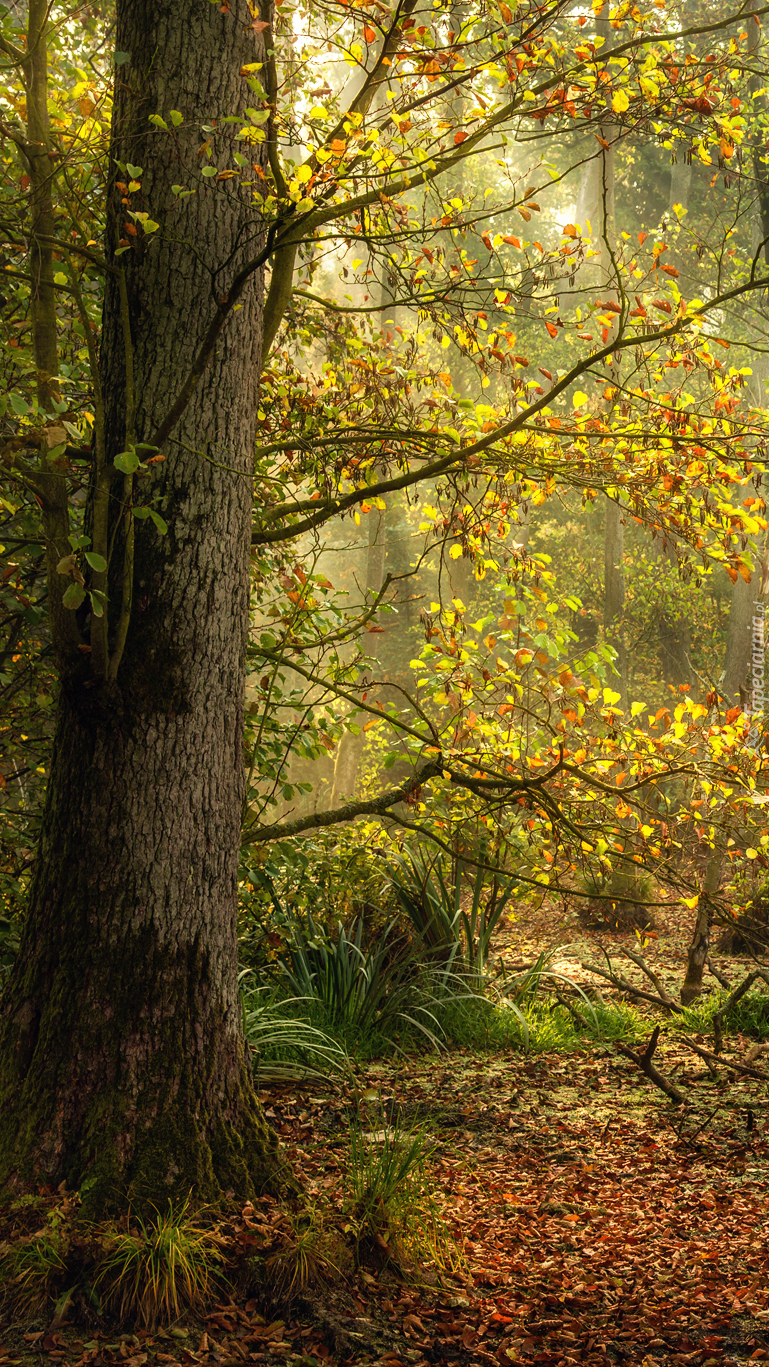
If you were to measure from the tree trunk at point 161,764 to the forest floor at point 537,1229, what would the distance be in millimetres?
372

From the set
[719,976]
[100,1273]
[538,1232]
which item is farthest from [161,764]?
[719,976]

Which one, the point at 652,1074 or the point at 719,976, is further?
the point at 719,976

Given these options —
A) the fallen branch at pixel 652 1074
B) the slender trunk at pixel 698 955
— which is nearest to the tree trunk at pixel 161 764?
the fallen branch at pixel 652 1074

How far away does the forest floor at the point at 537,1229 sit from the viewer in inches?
94.9

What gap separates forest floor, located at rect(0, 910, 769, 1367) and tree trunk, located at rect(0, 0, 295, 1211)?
37 centimetres

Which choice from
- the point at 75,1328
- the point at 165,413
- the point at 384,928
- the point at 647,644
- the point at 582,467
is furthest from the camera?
the point at 647,644

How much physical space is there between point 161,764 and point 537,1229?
212cm

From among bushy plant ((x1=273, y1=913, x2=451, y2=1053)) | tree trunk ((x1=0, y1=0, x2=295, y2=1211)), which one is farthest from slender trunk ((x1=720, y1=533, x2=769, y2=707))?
tree trunk ((x1=0, y1=0, x2=295, y2=1211))

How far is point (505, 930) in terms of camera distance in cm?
976

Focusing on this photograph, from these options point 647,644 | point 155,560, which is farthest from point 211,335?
point 647,644

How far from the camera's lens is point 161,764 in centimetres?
279

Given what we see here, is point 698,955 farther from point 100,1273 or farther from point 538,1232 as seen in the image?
point 100,1273

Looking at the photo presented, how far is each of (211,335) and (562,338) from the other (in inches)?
713

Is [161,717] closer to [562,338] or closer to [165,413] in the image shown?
[165,413]
